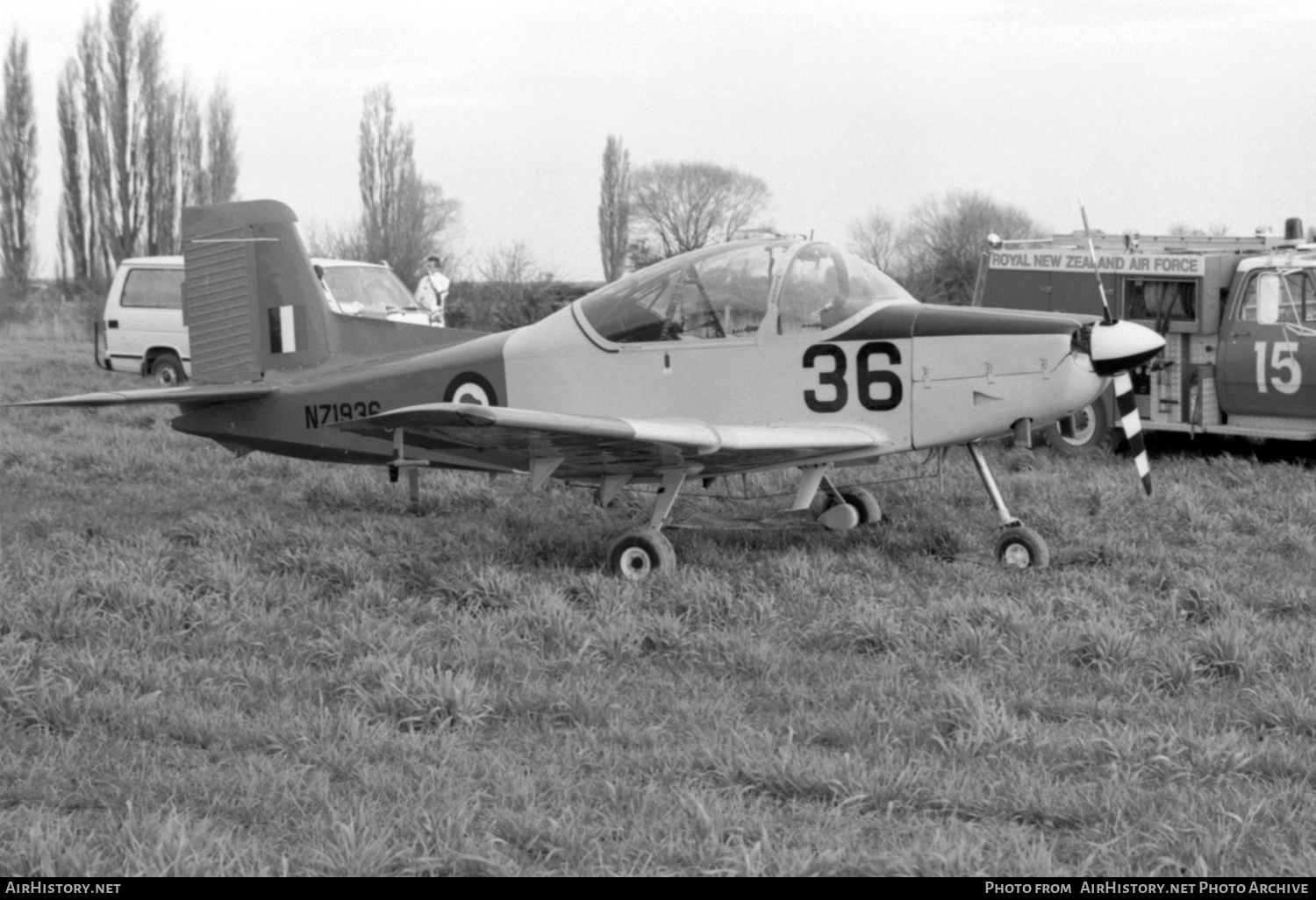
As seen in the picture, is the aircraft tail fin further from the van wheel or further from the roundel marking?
the van wheel

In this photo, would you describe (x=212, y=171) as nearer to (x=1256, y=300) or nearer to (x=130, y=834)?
(x=1256, y=300)

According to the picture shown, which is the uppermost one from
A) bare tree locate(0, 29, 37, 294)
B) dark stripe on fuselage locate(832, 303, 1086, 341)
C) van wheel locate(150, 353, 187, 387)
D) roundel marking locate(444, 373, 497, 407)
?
bare tree locate(0, 29, 37, 294)

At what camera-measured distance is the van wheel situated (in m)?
18.8

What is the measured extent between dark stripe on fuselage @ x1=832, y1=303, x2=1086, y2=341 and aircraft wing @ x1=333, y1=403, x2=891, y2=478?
0.52 metres

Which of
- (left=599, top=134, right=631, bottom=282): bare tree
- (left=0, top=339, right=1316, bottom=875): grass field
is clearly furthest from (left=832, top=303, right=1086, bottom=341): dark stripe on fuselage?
(left=599, top=134, right=631, bottom=282): bare tree

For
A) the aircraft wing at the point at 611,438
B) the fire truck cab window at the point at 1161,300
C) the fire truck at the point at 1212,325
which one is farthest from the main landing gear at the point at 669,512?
the fire truck cab window at the point at 1161,300

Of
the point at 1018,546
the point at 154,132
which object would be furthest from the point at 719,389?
the point at 154,132

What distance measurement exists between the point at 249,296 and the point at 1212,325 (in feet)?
25.6

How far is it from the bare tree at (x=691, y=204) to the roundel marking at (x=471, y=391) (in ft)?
57.3

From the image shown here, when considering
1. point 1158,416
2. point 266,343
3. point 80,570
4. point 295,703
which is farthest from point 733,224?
point 295,703

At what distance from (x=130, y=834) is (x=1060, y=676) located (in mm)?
3400

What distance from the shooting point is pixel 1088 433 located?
1230cm

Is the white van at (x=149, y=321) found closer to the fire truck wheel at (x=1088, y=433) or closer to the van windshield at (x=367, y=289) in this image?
the van windshield at (x=367, y=289)
